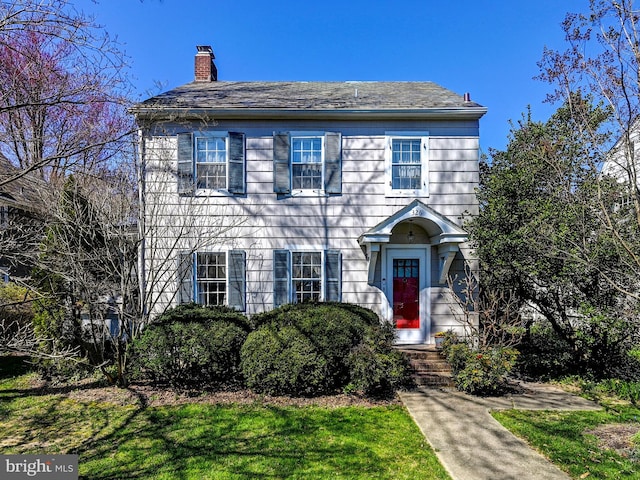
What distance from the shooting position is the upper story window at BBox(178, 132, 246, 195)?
8.08 m

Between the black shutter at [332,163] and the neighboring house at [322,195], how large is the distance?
0.08 ft

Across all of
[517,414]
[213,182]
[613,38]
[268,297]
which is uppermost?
[613,38]

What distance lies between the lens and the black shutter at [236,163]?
8.08m

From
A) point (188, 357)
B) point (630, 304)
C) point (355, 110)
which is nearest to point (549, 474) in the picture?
point (630, 304)

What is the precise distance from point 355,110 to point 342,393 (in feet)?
20.6

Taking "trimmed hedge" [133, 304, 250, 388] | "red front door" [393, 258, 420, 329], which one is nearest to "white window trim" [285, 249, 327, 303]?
"red front door" [393, 258, 420, 329]

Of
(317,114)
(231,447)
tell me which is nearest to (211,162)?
(317,114)

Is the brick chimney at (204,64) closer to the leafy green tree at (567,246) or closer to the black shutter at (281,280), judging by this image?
the black shutter at (281,280)

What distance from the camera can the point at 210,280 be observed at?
8055 mm

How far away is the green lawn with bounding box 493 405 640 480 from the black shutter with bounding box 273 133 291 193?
246 inches

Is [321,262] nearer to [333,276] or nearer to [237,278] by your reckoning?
[333,276]

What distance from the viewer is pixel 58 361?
6.32 metres

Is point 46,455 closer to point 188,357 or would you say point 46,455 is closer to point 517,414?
point 188,357

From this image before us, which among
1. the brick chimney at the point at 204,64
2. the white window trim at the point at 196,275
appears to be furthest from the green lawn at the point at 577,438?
the brick chimney at the point at 204,64
